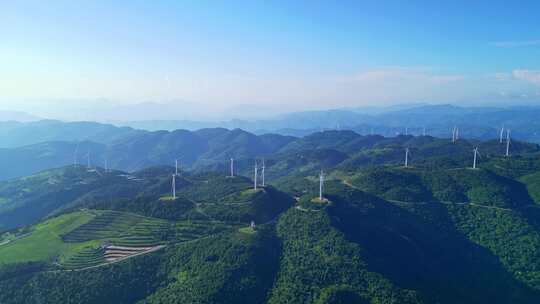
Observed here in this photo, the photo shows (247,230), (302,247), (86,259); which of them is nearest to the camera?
(86,259)

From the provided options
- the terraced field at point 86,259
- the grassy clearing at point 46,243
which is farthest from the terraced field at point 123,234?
the grassy clearing at point 46,243

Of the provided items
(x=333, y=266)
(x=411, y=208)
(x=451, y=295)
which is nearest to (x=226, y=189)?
(x=411, y=208)

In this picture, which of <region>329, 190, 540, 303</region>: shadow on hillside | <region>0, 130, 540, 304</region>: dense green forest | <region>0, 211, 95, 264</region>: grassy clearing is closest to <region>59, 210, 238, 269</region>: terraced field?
<region>0, 130, 540, 304</region>: dense green forest

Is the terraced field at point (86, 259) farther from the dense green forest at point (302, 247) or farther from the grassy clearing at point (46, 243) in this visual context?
the grassy clearing at point (46, 243)

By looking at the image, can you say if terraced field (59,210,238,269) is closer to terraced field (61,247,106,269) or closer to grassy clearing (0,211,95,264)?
terraced field (61,247,106,269)

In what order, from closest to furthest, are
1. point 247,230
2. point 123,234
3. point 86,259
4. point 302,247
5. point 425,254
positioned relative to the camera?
point 86,259 < point 302,247 < point 247,230 < point 123,234 < point 425,254

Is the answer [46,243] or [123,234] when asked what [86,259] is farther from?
[46,243]

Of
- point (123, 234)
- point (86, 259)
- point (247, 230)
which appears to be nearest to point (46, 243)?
point (123, 234)

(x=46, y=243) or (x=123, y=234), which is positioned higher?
(x=123, y=234)

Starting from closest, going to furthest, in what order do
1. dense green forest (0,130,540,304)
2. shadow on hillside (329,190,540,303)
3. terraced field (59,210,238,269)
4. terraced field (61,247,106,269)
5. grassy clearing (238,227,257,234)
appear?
dense green forest (0,130,540,304) < terraced field (61,247,106,269) < shadow on hillside (329,190,540,303) < terraced field (59,210,238,269) < grassy clearing (238,227,257,234)
